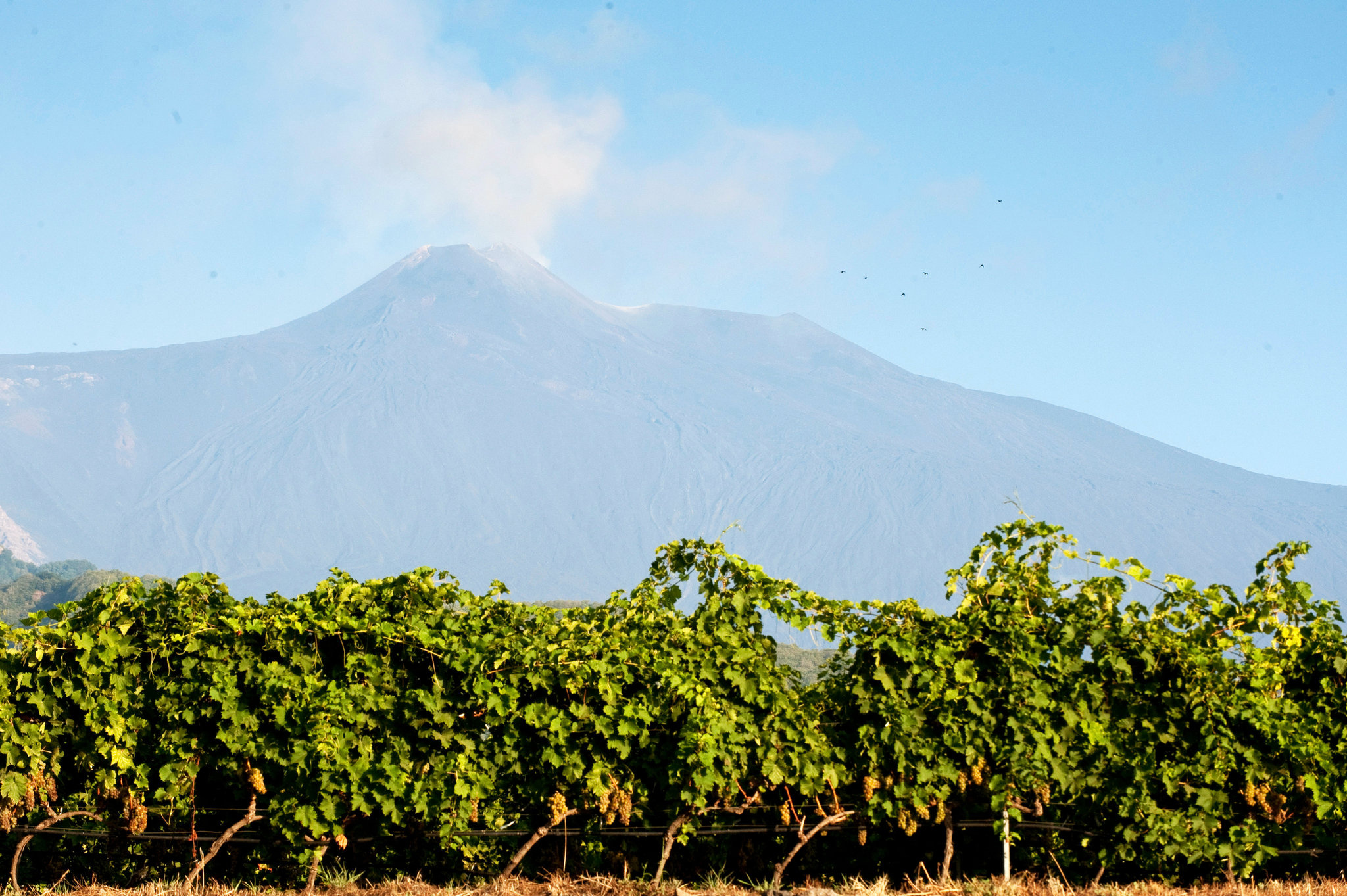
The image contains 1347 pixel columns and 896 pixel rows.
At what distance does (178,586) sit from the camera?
8031 millimetres

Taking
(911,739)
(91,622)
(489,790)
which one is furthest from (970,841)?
(91,622)

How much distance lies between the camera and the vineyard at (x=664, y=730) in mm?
7734

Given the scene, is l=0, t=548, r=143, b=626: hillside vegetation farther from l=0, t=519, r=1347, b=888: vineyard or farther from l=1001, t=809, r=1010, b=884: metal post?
l=1001, t=809, r=1010, b=884: metal post

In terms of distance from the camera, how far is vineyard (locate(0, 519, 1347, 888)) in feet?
25.4

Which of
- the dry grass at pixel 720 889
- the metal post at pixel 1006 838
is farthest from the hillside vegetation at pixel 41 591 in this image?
the metal post at pixel 1006 838

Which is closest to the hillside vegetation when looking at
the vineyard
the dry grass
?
the vineyard

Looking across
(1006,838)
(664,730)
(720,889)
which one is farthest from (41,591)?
(1006,838)

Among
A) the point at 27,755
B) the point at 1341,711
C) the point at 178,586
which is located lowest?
the point at 27,755

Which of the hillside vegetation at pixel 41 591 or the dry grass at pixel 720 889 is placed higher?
the dry grass at pixel 720 889

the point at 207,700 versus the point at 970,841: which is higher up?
the point at 207,700

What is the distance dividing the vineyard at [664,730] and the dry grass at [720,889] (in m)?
0.22

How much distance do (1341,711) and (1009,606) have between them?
245 cm

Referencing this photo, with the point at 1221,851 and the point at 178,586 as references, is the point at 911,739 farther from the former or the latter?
the point at 178,586

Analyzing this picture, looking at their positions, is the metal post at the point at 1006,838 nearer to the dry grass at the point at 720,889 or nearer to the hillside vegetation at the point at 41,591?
the dry grass at the point at 720,889
